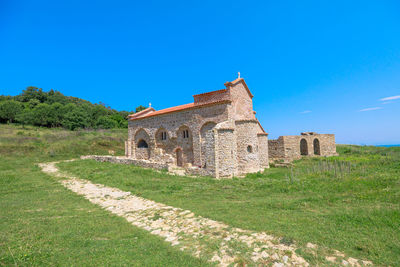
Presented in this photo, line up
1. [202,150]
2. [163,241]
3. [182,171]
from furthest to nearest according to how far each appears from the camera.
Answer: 1. [202,150]
2. [182,171]
3. [163,241]

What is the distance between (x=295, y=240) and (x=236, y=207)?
8.65 ft

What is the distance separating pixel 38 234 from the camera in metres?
5.03

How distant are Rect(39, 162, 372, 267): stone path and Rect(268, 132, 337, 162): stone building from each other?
18.9 metres

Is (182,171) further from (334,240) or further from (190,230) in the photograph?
(334,240)

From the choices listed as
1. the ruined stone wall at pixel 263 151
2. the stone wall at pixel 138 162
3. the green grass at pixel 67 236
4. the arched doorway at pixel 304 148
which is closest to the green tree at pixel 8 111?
the stone wall at pixel 138 162

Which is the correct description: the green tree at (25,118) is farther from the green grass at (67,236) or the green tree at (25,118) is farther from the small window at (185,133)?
the small window at (185,133)

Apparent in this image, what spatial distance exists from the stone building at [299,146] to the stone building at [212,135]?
16.9 feet

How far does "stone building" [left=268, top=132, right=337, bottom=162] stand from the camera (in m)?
22.6

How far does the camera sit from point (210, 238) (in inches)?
181

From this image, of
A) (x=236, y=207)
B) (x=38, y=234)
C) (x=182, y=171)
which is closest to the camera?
(x=38, y=234)

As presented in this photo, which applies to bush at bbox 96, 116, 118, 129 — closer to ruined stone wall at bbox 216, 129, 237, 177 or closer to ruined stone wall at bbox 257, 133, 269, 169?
ruined stone wall at bbox 257, 133, 269, 169

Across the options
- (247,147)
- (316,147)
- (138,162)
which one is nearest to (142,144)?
(138,162)

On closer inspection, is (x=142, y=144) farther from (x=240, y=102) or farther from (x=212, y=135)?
(x=240, y=102)

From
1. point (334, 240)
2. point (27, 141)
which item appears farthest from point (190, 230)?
point (27, 141)
